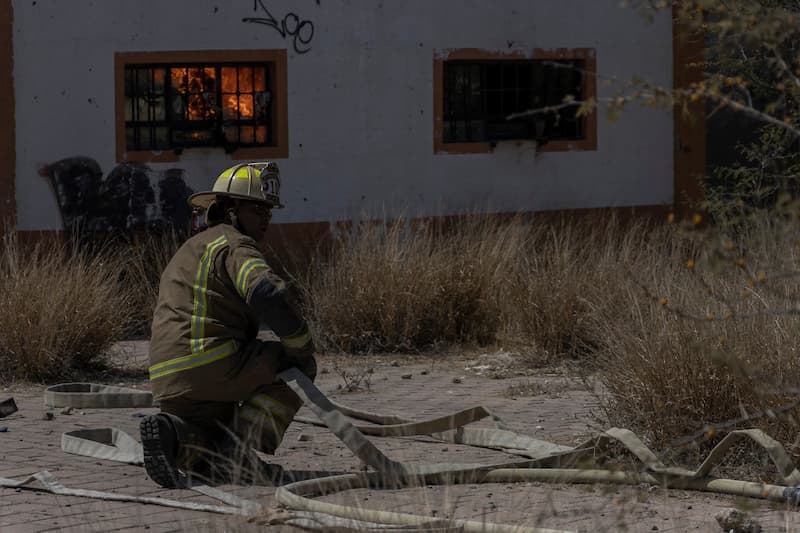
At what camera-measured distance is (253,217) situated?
6539mm

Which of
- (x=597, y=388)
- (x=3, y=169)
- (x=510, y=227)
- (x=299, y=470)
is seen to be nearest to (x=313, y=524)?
(x=299, y=470)

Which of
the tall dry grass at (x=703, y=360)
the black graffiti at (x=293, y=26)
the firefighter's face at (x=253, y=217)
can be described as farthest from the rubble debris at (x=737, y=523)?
the black graffiti at (x=293, y=26)

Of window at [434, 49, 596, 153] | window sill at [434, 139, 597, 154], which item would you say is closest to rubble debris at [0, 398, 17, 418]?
window sill at [434, 139, 597, 154]

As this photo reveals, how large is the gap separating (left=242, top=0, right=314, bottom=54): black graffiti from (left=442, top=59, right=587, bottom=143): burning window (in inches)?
71.1

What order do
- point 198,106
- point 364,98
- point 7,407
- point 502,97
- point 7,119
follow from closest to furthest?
point 7,407
point 7,119
point 198,106
point 364,98
point 502,97

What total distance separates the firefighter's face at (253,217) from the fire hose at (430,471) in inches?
30.0

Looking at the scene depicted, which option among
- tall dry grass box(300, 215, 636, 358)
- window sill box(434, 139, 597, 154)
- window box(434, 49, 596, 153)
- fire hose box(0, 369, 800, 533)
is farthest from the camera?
window box(434, 49, 596, 153)

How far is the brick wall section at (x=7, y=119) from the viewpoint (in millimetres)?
13422

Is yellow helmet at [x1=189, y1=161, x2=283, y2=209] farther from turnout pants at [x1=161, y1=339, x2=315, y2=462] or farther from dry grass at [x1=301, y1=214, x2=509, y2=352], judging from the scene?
dry grass at [x1=301, y1=214, x2=509, y2=352]

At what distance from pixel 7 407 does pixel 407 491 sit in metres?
3.21

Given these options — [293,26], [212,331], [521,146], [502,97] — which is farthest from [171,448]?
[502,97]

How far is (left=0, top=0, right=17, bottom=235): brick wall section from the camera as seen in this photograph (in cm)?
1342

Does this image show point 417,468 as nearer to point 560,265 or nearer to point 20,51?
point 560,265

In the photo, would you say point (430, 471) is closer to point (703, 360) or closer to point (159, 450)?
point (159, 450)
